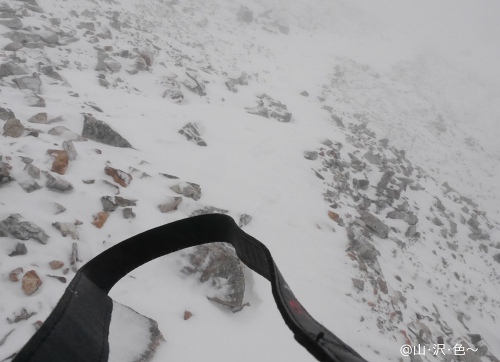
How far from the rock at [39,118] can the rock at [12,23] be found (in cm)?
574

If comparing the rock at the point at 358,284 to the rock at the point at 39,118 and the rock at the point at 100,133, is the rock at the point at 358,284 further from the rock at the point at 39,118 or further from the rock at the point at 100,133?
the rock at the point at 39,118

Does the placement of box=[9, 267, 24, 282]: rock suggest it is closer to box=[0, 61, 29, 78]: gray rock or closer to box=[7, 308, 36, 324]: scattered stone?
box=[7, 308, 36, 324]: scattered stone

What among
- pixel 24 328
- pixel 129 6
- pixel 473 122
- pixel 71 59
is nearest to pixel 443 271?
pixel 24 328

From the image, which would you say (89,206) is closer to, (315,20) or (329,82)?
(329,82)

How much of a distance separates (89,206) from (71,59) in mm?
7205

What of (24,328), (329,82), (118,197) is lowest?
(329,82)

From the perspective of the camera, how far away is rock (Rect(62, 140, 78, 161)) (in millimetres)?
5016

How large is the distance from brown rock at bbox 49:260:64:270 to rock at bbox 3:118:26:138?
8.53 ft

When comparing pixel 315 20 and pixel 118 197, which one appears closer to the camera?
pixel 118 197

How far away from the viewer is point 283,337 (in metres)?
4.05

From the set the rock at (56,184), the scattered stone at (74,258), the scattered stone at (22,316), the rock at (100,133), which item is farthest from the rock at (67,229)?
the rock at (100,133)

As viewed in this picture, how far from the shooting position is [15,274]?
3064mm

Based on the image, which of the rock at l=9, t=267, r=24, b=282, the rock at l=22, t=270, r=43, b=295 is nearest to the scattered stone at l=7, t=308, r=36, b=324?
the rock at l=22, t=270, r=43, b=295

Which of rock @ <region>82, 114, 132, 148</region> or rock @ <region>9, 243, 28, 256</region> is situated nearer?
rock @ <region>9, 243, 28, 256</region>
